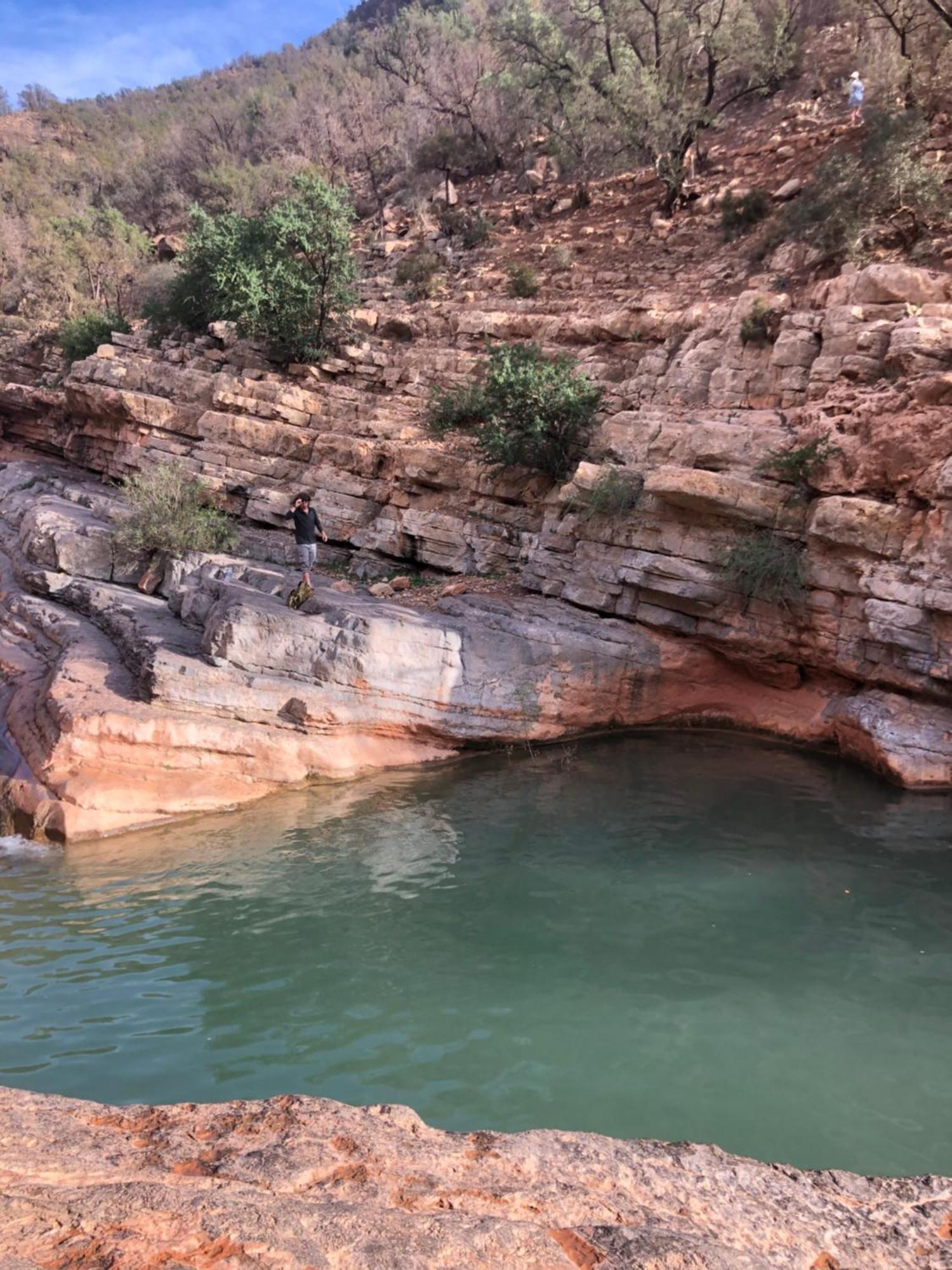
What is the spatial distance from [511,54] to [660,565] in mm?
21268

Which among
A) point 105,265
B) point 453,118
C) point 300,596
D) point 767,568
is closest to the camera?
point 767,568

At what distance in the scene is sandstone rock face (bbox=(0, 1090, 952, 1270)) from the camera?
7.29 feet

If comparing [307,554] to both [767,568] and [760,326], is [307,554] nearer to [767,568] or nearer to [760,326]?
[767,568]

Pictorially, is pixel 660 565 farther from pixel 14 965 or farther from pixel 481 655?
pixel 14 965

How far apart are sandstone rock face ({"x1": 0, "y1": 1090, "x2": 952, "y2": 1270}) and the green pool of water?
0.97m

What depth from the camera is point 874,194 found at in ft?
46.8

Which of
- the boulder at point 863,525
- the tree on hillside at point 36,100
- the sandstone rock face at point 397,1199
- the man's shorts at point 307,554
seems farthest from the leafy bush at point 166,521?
the tree on hillside at point 36,100

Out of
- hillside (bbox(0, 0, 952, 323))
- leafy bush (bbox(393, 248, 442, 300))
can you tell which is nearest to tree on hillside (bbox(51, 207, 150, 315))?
hillside (bbox(0, 0, 952, 323))

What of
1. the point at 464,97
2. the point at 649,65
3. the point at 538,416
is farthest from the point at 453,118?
the point at 538,416

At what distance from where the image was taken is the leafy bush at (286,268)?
18.4 metres

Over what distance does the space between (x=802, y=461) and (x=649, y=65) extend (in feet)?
59.6

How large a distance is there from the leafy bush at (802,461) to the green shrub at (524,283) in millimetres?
10570

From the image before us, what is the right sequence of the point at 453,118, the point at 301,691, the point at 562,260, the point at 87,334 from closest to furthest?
1. the point at 301,691
2. the point at 562,260
3. the point at 87,334
4. the point at 453,118

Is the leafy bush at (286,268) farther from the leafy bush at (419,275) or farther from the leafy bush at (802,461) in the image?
the leafy bush at (802,461)
